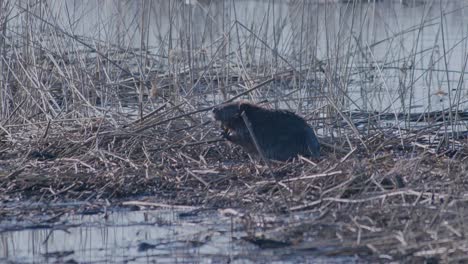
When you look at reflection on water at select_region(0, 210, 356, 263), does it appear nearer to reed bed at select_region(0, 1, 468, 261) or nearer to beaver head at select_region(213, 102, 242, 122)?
reed bed at select_region(0, 1, 468, 261)

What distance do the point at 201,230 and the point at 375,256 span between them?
0.94 meters

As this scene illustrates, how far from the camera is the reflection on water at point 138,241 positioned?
427cm

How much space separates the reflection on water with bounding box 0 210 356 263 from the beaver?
1.30 meters

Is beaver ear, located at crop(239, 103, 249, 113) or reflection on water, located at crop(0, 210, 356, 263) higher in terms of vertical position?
beaver ear, located at crop(239, 103, 249, 113)

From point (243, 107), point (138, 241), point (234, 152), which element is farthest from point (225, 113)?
point (138, 241)

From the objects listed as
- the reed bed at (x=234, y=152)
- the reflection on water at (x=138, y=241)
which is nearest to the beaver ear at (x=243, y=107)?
the reed bed at (x=234, y=152)

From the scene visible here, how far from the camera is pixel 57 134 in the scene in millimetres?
6938

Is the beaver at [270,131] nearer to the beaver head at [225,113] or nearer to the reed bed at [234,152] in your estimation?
the beaver head at [225,113]

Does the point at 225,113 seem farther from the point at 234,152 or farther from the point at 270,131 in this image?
the point at 234,152

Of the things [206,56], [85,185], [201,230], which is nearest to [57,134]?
[85,185]

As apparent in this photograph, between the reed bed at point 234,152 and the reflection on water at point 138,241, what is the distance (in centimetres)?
12

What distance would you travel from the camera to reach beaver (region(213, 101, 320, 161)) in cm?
635

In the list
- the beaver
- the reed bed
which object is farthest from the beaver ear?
the reed bed

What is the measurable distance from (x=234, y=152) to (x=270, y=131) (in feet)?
1.62
